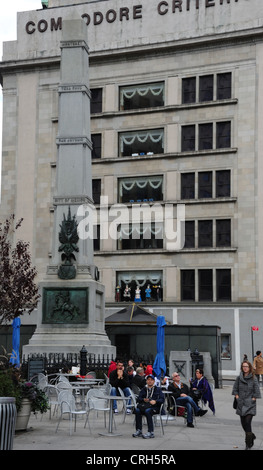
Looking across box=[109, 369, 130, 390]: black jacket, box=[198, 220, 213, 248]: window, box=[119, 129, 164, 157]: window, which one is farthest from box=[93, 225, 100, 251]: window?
box=[109, 369, 130, 390]: black jacket

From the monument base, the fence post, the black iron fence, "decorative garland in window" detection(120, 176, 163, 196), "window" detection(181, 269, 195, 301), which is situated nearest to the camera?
the fence post

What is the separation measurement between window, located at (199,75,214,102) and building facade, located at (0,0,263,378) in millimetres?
82

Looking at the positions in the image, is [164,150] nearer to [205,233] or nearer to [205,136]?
[205,136]

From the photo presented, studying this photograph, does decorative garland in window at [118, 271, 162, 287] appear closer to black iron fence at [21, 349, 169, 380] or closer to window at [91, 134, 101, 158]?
window at [91, 134, 101, 158]

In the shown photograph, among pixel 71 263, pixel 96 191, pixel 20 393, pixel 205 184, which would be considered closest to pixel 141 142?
pixel 96 191

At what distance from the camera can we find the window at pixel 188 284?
48.0 m

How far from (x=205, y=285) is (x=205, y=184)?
23.8ft

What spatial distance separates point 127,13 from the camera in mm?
52188

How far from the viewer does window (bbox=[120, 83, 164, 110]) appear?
167 feet

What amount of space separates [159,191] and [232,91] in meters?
8.89

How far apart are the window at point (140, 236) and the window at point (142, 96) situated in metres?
9.29

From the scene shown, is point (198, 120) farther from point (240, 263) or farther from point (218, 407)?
point (218, 407)

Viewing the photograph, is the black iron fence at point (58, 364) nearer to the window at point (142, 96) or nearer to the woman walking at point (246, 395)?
the woman walking at point (246, 395)
